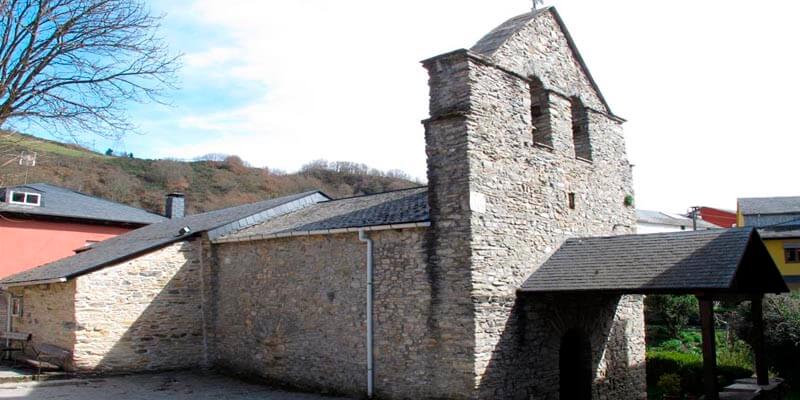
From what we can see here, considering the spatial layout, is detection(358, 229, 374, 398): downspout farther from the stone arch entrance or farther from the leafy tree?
the leafy tree

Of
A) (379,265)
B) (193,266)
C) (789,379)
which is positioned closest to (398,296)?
(379,265)

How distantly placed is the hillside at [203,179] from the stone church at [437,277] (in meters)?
31.9

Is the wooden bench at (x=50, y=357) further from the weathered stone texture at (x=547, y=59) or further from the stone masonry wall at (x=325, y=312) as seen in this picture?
the weathered stone texture at (x=547, y=59)

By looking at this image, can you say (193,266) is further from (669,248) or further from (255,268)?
(669,248)

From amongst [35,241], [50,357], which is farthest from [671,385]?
[35,241]

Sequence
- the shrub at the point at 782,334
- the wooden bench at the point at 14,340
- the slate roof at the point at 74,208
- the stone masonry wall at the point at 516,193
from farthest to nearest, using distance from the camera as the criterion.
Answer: the slate roof at the point at 74,208, the shrub at the point at 782,334, the wooden bench at the point at 14,340, the stone masonry wall at the point at 516,193

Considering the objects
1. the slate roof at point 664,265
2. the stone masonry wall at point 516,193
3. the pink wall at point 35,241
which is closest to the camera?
the slate roof at point 664,265

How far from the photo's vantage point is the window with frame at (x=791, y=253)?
30.3 m

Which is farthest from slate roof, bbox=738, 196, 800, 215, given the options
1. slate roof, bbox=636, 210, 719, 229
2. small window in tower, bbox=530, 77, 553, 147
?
small window in tower, bbox=530, 77, 553, 147

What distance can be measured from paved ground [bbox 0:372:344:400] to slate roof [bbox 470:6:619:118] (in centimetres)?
720

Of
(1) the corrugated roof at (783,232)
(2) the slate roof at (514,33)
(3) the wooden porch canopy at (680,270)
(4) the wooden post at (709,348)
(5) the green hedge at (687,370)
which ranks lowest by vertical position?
(5) the green hedge at (687,370)

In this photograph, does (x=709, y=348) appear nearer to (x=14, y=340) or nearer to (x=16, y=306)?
(x=14, y=340)

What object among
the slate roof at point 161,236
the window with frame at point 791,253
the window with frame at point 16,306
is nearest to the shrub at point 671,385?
the slate roof at point 161,236

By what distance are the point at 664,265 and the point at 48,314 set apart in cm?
1426
